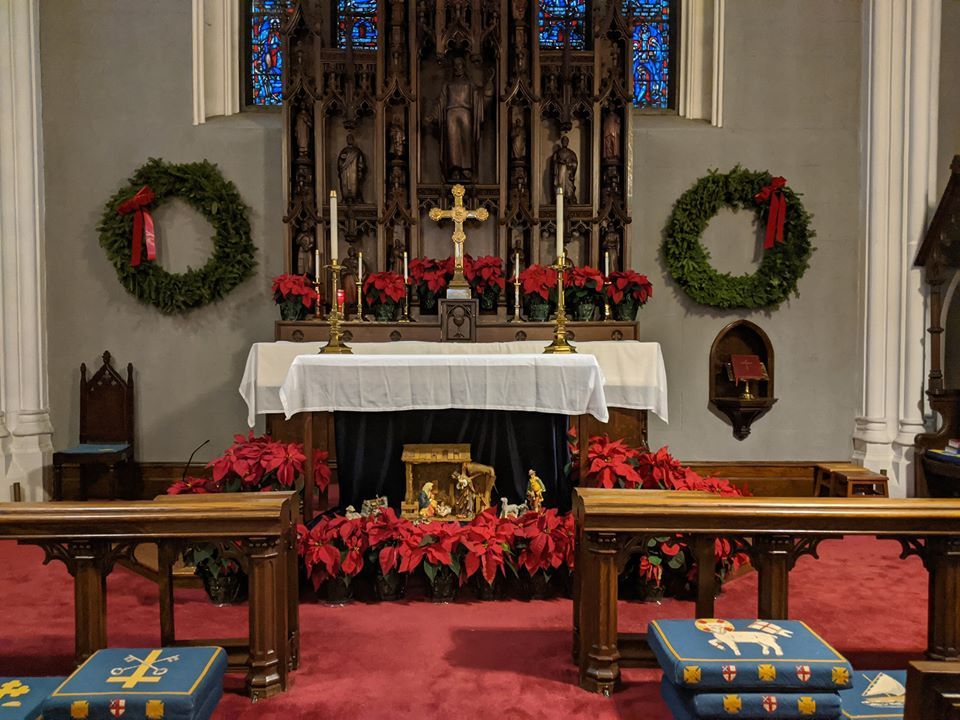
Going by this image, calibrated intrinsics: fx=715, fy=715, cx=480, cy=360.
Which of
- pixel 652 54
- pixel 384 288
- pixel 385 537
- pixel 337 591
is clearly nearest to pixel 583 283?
pixel 384 288

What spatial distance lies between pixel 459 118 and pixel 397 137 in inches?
23.1

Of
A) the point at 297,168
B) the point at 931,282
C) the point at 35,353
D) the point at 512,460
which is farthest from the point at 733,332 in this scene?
the point at 35,353

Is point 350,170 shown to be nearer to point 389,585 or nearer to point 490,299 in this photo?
point 490,299

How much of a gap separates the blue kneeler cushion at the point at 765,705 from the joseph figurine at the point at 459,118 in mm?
5071

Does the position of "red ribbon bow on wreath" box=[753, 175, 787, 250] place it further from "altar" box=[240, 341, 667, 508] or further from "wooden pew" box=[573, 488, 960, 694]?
"wooden pew" box=[573, 488, 960, 694]

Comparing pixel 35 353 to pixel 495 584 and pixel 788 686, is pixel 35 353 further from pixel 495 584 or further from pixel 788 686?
pixel 788 686

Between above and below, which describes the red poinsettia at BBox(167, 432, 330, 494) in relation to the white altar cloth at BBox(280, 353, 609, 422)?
below

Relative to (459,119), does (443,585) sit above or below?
below

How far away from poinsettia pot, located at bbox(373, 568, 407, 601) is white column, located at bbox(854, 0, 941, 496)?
15.7ft

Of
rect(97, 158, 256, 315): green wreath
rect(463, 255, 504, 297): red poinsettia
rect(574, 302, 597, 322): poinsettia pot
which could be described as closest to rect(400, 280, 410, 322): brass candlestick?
rect(463, 255, 504, 297): red poinsettia

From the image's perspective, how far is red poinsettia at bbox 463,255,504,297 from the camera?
244 inches

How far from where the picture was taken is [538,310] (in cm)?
611

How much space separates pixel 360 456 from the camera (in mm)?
4422

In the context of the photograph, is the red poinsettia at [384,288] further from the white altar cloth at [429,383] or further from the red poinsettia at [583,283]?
the white altar cloth at [429,383]
